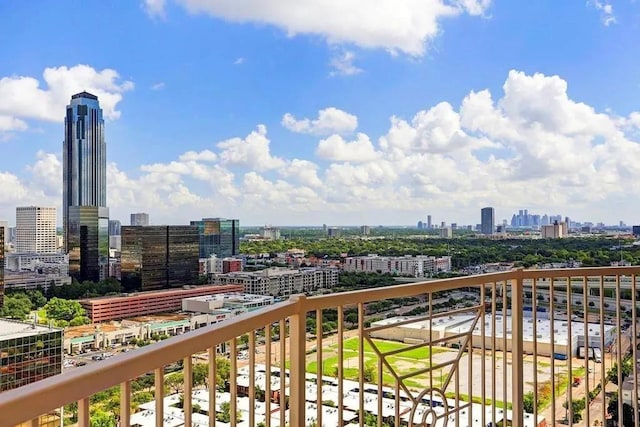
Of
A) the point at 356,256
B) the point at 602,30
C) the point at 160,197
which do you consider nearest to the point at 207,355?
the point at 356,256

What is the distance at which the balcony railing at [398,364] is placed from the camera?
830 millimetres

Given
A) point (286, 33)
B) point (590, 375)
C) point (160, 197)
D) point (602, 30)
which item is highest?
point (286, 33)

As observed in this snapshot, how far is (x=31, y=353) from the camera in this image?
4145 mm

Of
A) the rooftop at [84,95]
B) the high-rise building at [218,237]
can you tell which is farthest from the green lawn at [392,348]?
the rooftop at [84,95]

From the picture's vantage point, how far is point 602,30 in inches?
329

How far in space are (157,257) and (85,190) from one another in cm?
215

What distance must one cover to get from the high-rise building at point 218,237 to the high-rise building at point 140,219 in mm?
846

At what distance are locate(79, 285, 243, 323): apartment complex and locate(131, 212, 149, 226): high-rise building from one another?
1.74 metres

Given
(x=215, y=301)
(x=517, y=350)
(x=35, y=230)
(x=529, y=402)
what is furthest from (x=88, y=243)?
Answer: (x=517, y=350)

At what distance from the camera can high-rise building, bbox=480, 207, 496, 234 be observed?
920 centimetres

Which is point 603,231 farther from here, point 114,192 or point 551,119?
point 114,192

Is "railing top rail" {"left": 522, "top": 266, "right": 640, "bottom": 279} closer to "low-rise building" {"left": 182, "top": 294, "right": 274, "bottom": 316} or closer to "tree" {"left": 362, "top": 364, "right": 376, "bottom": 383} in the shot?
"tree" {"left": 362, "top": 364, "right": 376, "bottom": 383}

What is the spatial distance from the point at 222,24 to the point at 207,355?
41.3 ft

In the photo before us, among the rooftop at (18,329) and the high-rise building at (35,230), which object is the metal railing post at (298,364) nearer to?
the rooftop at (18,329)
